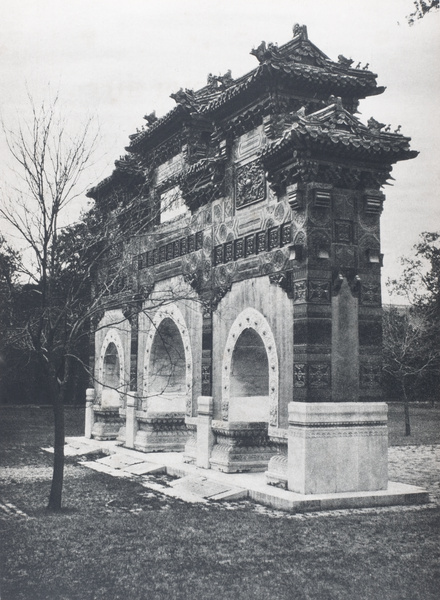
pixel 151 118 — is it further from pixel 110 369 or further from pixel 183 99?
pixel 110 369

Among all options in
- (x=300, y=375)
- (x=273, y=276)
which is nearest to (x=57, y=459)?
(x=300, y=375)

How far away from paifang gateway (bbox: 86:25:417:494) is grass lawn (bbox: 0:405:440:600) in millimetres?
1667

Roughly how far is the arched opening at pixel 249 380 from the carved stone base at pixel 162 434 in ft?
12.6

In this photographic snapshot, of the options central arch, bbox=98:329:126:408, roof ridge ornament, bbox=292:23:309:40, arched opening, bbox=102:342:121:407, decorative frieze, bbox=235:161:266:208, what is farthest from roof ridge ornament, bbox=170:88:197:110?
arched opening, bbox=102:342:121:407

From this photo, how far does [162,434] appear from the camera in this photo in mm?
17047

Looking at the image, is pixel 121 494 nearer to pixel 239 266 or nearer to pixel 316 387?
pixel 316 387

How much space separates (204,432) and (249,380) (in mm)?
1420

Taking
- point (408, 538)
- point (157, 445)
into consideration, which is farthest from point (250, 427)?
point (408, 538)

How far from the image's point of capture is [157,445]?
16.9 meters

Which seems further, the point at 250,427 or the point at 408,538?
the point at 250,427

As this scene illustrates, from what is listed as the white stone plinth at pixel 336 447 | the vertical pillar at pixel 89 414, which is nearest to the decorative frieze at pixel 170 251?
the vertical pillar at pixel 89 414

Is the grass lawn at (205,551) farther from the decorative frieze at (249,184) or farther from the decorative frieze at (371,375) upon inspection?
the decorative frieze at (249,184)

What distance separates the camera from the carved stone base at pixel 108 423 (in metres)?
19.9

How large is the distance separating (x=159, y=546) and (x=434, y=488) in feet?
21.0
